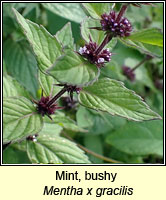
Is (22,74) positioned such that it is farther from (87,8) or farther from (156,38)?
(156,38)

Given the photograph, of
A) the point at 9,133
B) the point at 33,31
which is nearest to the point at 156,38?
the point at 33,31

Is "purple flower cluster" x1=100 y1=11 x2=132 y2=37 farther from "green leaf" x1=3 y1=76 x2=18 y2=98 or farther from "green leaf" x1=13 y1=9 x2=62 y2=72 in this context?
"green leaf" x1=3 y1=76 x2=18 y2=98

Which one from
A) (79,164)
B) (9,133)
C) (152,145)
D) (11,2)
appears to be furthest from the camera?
(152,145)

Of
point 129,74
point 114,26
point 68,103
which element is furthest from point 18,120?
point 129,74

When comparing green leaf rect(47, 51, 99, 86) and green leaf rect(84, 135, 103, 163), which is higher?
green leaf rect(47, 51, 99, 86)

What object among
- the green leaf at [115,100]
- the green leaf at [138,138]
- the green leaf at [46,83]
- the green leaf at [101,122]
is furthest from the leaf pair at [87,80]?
the green leaf at [138,138]

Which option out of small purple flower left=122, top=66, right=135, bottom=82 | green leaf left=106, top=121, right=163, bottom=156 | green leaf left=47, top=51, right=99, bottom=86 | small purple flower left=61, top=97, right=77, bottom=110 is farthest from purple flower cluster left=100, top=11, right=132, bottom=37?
small purple flower left=122, top=66, right=135, bottom=82
